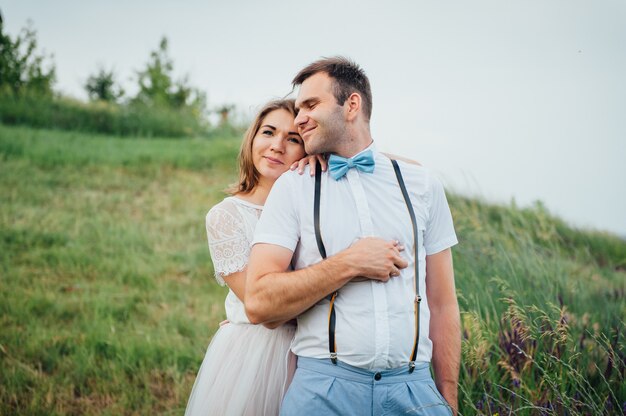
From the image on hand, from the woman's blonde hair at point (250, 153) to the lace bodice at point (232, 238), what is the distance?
268mm

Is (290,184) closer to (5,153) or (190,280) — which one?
(190,280)

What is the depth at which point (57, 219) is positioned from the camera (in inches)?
312

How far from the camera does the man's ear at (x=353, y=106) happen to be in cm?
272

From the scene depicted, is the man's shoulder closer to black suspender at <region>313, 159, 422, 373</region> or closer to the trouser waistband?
black suspender at <region>313, 159, 422, 373</region>

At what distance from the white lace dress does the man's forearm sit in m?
0.76

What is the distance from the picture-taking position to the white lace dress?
8.99ft

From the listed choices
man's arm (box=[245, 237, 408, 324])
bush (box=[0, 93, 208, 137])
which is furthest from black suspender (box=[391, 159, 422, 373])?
bush (box=[0, 93, 208, 137])

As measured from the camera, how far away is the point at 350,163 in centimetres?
249

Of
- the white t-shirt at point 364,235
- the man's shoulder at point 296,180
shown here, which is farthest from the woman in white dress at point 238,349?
the man's shoulder at point 296,180

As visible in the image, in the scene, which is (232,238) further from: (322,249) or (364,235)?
(364,235)

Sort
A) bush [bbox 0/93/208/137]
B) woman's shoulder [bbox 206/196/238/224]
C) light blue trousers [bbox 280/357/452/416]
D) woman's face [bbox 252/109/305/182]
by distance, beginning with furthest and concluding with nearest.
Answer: bush [bbox 0/93/208/137]
woman's face [bbox 252/109/305/182]
woman's shoulder [bbox 206/196/238/224]
light blue trousers [bbox 280/357/452/416]

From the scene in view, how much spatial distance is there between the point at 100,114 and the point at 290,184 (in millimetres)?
13715

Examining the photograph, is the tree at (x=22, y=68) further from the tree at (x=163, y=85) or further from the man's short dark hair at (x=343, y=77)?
the man's short dark hair at (x=343, y=77)

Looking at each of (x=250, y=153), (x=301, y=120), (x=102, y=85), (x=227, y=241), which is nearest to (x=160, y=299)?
(x=250, y=153)
